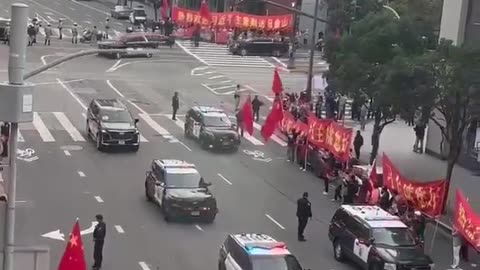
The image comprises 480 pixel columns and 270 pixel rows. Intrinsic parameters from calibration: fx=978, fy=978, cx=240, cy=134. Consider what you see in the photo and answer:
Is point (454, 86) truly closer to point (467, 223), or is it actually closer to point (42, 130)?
point (467, 223)

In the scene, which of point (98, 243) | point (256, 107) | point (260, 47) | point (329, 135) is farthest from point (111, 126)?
point (260, 47)

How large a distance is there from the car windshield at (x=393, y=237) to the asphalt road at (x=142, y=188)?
57.7 inches

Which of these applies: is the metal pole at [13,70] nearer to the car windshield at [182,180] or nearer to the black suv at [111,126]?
the car windshield at [182,180]

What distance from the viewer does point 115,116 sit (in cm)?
3928

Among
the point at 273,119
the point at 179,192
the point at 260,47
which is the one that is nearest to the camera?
the point at 179,192

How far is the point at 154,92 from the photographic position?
176 ft

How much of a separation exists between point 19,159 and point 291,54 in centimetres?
3668

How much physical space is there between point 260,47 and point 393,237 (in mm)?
47653

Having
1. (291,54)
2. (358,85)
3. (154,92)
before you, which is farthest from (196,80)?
(358,85)

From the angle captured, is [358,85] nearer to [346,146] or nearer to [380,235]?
[346,146]

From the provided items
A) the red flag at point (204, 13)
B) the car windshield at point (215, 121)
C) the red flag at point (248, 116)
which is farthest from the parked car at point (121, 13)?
the car windshield at point (215, 121)

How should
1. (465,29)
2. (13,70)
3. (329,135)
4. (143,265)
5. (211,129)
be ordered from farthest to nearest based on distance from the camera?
(211,129)
(465,29)
(329,135)
(143,265)
(13,70)

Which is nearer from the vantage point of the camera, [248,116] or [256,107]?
[248,116]

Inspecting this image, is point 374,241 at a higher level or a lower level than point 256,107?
lower
